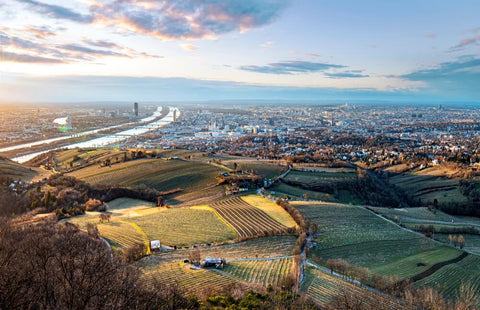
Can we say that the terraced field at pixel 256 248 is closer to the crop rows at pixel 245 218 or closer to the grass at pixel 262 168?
the crop rows at pixel 245 218

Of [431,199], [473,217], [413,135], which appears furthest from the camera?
[413,135]

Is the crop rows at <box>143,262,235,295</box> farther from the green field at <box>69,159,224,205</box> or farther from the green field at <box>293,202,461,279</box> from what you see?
the green field at <box>69,159,224,205</box>

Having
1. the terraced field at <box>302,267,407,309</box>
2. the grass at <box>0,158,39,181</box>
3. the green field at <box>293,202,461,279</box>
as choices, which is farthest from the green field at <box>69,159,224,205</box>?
the terraced field at <box>302,267,407,309</box>

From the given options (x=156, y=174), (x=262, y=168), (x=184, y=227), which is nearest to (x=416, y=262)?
(x=184, y=227)

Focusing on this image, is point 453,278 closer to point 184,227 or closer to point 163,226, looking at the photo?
point 184,227

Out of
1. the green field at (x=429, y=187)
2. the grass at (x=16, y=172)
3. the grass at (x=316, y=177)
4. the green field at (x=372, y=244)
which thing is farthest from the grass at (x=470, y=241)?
the grass at (x=16, y=172)

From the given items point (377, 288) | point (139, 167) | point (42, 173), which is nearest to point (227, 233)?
point (377, 288)

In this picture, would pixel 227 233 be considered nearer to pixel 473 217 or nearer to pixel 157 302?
pixel 157 302
